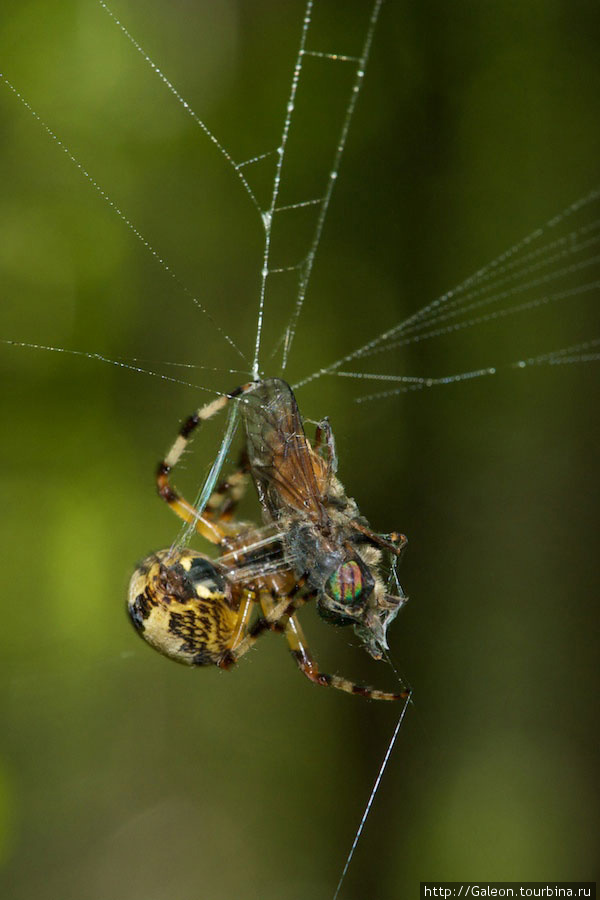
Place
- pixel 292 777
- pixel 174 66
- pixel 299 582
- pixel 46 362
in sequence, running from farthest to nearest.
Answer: pixel 292 777 → pixel 174 66 → pixel 46 362 → pixel 299 582

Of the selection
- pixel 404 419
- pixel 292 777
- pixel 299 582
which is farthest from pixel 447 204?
pixel 292 777

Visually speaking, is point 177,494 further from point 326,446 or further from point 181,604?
point 326,446

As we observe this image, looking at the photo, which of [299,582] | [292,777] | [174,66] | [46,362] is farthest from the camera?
[292,777]

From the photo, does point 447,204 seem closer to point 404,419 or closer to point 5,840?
point 404,419

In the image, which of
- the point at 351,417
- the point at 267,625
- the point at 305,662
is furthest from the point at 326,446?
the point at 351,417

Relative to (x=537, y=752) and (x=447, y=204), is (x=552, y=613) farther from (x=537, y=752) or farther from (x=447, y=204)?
(x=447, y=204)

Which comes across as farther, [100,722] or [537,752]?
[100,722]

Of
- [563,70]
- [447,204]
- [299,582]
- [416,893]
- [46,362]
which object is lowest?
[416,893]

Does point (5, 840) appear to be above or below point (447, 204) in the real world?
below
